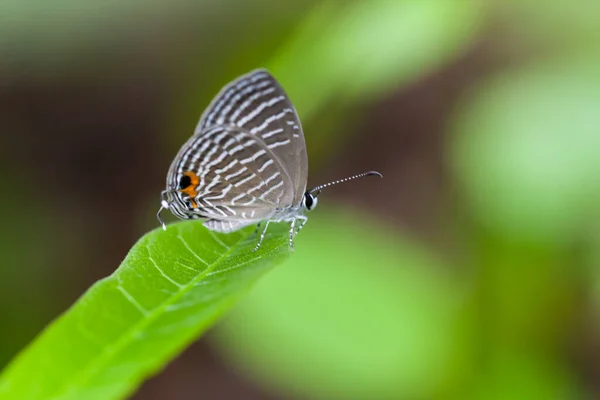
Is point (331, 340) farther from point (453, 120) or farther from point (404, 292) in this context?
point (453, 120)

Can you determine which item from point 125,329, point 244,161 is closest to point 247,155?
point 244,161

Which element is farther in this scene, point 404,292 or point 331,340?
point 404,292

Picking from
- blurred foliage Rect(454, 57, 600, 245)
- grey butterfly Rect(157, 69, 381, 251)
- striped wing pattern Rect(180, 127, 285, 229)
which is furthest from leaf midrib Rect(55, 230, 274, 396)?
blurred foliage Rect(454, 57, 600, 245)

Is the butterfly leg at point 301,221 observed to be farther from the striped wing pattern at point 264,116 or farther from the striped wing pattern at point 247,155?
the striped wing pattern at point 264,116

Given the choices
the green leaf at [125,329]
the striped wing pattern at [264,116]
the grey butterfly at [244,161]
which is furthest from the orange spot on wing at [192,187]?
the green leaf at [125,329]

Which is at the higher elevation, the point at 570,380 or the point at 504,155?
the point at 504,155

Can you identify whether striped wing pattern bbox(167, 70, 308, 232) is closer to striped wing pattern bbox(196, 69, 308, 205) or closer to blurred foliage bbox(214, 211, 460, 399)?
striped wing pattern bbox(196, 69, 308, 205)

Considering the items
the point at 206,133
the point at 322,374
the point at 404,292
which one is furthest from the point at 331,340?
the point at 206,133
